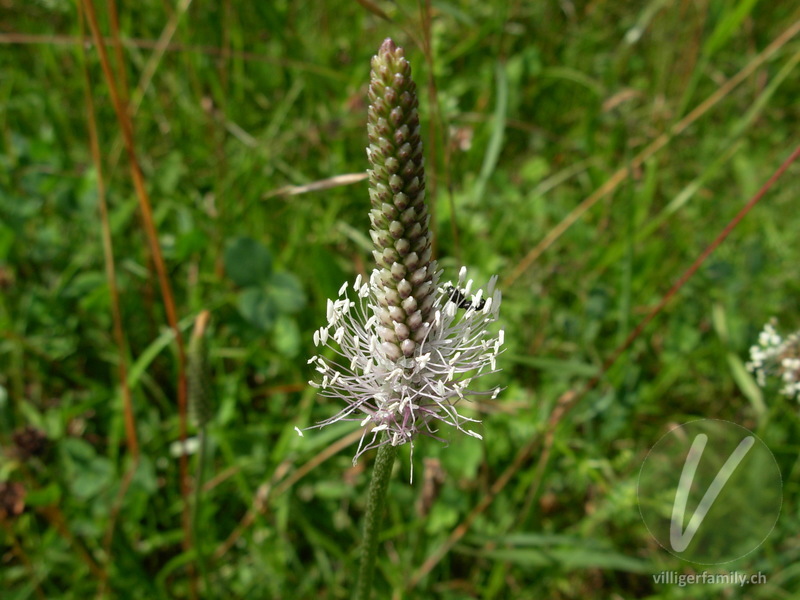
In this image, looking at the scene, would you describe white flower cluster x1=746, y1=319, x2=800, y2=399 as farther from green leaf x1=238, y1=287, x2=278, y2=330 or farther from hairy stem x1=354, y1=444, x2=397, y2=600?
green leaf x1=238, y1=287, x2=278, y2=330

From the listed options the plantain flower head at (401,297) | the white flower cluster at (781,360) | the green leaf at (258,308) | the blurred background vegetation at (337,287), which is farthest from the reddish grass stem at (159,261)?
the white flower cluster at (781,360)

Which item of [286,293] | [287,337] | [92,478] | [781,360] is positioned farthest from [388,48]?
[92,478]

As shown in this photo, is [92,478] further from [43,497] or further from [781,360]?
[781,360]

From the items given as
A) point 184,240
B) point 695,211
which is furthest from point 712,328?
point 184,240

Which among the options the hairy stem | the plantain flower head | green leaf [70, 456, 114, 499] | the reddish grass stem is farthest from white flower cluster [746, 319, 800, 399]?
green leaf [70, 456, 114, 499]

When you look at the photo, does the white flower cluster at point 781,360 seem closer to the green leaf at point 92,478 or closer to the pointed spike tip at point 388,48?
the pointed spike tip at point 388,48

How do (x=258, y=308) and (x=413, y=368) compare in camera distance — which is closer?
(x=413, y=368)
